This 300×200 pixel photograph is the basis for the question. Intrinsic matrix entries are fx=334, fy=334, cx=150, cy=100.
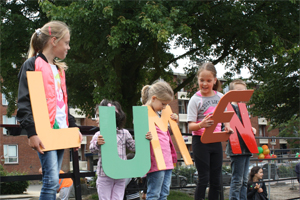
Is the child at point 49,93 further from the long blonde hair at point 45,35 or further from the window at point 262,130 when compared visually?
the window at point 262,130

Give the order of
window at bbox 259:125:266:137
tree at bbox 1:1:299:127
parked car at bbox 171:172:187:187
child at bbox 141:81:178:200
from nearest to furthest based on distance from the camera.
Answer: child at bbox 141:81:178:200 < parked car at bbox 171:172:187:187 < tree at bbox 1:1:299:127 < window at bbox 259:125:266:137

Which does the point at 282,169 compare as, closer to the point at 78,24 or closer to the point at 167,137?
the point at 167,137

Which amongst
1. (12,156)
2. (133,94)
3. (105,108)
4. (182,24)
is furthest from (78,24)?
(12,156)

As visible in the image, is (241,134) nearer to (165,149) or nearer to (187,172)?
(165,149)

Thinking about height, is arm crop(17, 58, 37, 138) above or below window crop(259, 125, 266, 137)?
above

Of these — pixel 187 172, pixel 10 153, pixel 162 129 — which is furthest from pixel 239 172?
pixel 10 153

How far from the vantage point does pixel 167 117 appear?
3.51m

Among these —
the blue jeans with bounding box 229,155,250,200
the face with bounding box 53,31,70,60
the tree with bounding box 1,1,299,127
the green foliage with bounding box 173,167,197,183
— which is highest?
the tree with bounding box 1,1,299,127

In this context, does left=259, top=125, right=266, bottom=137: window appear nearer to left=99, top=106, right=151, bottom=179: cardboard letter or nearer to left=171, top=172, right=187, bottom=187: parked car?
left=171, top=172, right=187, bottom=187: parked car

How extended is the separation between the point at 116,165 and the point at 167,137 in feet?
2.61

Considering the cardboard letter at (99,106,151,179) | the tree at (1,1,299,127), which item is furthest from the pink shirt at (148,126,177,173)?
the tree at (1,1,299,127)

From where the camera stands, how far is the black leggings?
3275 mm

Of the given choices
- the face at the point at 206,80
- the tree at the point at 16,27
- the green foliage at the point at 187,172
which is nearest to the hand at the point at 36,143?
the face at the point at 206,80

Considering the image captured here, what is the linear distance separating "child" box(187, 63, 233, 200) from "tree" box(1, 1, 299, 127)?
5212 millimetres
